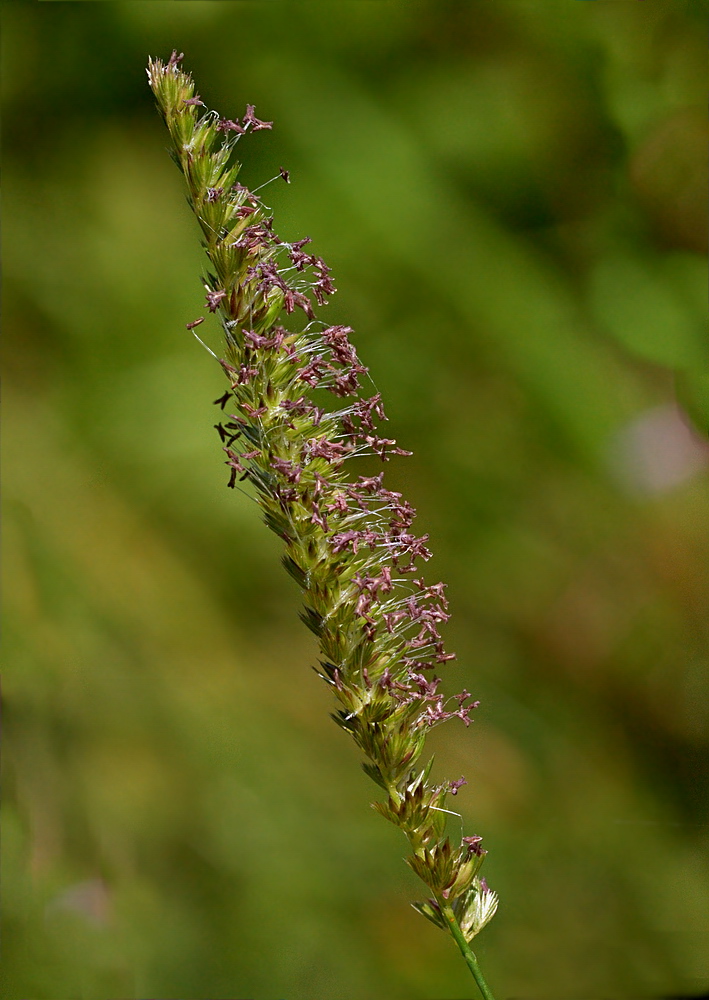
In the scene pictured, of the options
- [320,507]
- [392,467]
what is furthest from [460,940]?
[392,467]

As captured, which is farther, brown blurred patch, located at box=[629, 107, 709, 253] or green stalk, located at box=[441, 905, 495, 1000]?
brown blurred patch, located at box=[629, 107, 709, 253]

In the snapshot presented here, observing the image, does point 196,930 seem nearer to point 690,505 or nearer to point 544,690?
point 544,690

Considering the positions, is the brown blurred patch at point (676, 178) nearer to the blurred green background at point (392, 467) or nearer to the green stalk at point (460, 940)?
the blurred green background at point (392, 467)

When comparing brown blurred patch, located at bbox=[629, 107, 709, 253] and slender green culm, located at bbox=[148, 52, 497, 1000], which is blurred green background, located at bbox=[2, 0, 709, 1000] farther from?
slender green culm, located at bbox=[148, 52, 497, 1000]

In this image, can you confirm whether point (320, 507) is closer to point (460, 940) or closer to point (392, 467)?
point (460, 940)

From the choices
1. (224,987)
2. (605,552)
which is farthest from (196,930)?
(605,552)

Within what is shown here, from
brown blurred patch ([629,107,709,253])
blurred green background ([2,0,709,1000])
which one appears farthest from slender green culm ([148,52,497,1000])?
brown blurred patch ([629,107,709,253])

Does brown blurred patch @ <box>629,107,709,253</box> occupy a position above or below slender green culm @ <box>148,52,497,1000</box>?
above
